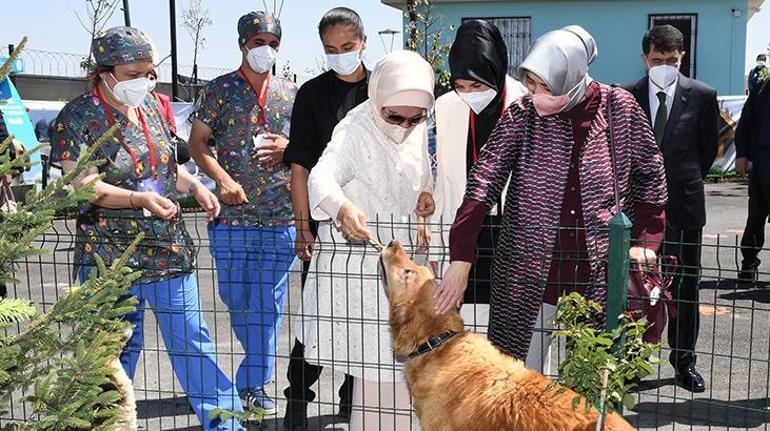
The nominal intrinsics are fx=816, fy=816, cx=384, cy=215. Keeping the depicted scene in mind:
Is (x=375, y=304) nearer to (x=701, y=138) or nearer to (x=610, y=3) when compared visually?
(x=701, y=138)

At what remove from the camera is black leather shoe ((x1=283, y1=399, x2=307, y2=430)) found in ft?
15.2

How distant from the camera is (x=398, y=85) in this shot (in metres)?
3.47

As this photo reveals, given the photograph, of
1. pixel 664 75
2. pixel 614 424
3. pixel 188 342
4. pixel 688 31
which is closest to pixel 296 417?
pixel 188 342

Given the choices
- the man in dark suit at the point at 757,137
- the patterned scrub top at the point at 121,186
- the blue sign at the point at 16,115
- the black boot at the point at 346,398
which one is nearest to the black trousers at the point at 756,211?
the man in dark suit at the point at 757,137

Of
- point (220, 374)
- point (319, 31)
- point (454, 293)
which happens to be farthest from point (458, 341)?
point (319, 31)

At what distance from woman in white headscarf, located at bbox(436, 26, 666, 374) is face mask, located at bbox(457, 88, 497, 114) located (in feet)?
1.19

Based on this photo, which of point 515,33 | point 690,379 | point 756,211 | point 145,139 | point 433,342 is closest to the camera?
point 433,342

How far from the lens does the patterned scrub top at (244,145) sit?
4703 mm

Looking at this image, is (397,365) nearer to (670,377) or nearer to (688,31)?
(670,377)

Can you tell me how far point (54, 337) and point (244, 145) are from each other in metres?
2.30

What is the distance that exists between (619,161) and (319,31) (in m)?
2.08

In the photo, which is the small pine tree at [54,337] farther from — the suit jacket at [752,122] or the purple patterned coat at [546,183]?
the suit jacket at [752,122]

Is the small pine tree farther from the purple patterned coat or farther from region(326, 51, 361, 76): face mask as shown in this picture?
region(326, 51, 361, 76): face mask

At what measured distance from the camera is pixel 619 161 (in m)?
3.10
